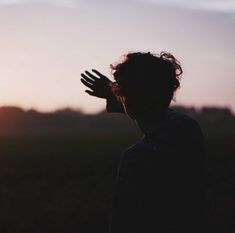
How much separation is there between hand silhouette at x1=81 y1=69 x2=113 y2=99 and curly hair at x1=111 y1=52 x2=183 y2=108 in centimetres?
62

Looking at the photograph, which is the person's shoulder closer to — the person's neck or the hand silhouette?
the person's neck

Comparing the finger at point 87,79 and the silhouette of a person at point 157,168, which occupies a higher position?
the finger at point 87,79

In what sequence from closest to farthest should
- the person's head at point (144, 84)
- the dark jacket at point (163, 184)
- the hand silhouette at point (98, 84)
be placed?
the dark jacket at point (163, 184) → the person's head at point (144, 84) → the hand silhouette at point (98, 84)

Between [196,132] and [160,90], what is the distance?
21 cm

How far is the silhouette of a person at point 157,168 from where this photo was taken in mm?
2098

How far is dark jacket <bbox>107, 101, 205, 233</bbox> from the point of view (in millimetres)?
2094

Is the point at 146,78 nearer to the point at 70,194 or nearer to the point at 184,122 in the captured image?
the point at 184,122

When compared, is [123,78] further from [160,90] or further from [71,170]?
[71,170]

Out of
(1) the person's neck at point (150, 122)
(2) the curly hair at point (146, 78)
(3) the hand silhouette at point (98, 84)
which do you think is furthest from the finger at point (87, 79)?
(1) the person's neck at point (150, 122)

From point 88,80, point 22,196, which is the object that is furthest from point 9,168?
point 88,80

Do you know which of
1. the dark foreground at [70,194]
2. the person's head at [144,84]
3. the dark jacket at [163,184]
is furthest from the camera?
the dark foreground at [70,194]

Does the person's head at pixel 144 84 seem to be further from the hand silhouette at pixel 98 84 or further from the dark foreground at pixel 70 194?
the dark foreground at pixel 70 194

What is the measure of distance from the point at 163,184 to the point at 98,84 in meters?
0.99

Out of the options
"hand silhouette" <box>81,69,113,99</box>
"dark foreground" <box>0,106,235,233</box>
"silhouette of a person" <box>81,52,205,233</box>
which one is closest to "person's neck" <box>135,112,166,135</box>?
"silhouette of a person" <box>81,52,205,233</box>
